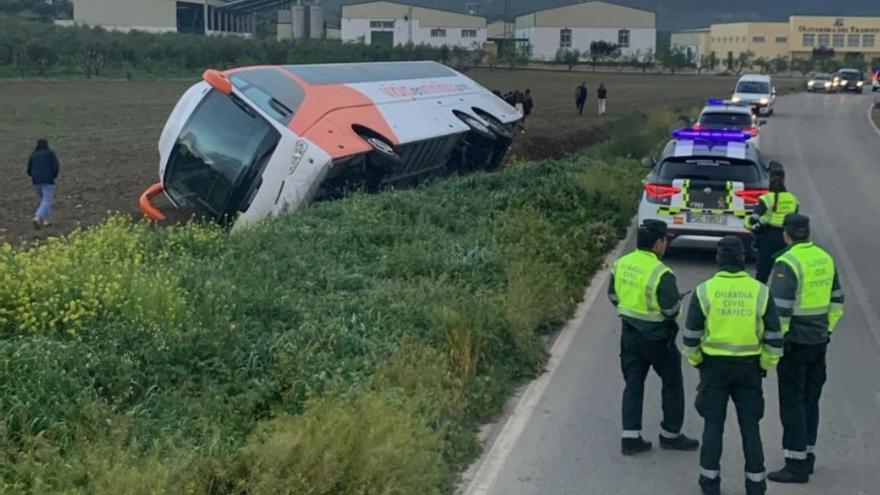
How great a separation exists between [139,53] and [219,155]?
64.0m

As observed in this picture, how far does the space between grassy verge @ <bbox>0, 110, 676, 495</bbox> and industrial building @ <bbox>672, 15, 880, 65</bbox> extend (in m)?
138

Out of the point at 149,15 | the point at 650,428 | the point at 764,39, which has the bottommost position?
the point at 650,428

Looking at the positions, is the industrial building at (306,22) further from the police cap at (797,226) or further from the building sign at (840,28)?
the police cap at (797,226)

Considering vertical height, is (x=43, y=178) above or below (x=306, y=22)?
below

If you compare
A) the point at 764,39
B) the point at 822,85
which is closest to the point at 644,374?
the point at 822,85

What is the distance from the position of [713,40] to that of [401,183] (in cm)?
15811

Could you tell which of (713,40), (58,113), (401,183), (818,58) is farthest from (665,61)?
(401,183)

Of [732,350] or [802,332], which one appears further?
[802,332]

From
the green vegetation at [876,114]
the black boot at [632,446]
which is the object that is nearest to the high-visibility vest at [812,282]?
the black boot at [632,446]

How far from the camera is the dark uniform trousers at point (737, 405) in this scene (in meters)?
7.35

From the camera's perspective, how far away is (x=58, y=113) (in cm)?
4294

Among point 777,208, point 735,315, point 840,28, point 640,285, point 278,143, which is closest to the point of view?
point 735,315

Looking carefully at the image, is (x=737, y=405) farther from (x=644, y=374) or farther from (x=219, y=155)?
(x=219, y=155)

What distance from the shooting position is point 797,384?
7.89 meters
